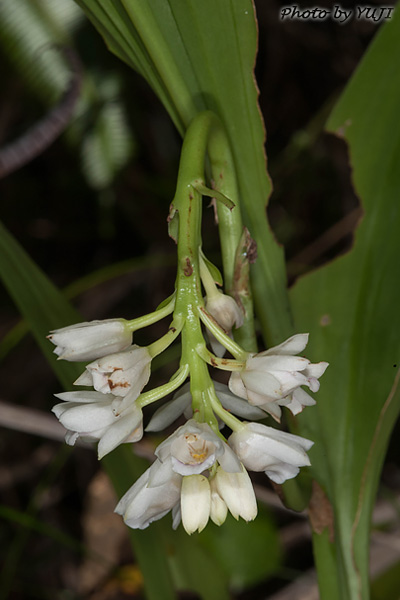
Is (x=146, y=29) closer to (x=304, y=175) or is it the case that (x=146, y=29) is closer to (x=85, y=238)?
(x=304, y=175)

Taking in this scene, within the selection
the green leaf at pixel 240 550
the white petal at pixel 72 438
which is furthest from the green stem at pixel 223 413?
the green leaf at pixel 240 550

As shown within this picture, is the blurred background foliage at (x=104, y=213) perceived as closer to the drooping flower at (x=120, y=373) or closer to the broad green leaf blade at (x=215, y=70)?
the broad green leaf blade at (x=215, y=70)

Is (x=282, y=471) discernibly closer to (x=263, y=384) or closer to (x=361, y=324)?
(x=263, y=384)

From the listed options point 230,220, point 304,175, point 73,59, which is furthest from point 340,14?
point 230,220

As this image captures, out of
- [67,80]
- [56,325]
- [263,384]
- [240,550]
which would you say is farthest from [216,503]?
[67,80]

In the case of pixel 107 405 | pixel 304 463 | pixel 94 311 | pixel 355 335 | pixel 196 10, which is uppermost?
pixel 196 10

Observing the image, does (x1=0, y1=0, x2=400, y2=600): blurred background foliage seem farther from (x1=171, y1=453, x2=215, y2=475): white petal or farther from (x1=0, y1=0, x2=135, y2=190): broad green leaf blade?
(x1=171, y1=453, x2=215, y2=475): white petal

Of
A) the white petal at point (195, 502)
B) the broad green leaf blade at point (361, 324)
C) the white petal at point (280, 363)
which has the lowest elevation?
the broad green leaf blade at point (361, 324)
